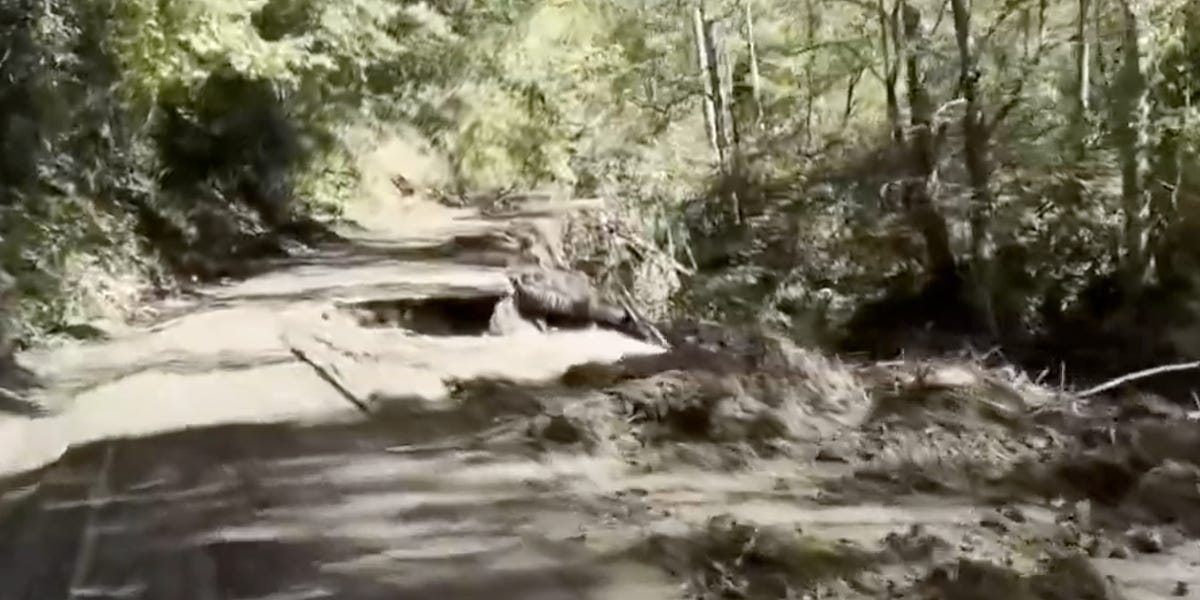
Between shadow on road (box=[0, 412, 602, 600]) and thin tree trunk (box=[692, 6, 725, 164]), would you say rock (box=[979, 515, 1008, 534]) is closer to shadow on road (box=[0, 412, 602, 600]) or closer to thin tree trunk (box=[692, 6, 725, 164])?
shadow on road (box=[0, 412, 602, 600])

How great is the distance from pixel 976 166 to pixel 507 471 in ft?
2.88

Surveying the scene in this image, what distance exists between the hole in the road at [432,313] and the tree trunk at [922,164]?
27.5 inches

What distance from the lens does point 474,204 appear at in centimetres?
217

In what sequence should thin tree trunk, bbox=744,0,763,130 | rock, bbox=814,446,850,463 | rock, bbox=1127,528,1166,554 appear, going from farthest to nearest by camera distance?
thin tree trunk, bbox=744,0,763,130 < rock, bbox=814,446,850,463 < rock, bbox=1127,528,1166,554

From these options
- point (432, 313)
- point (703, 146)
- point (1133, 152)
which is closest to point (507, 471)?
point (432, 313)

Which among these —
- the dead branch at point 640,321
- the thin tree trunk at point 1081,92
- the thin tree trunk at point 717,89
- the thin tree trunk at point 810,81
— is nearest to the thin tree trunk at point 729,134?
the thin tree trunk at point 717,89

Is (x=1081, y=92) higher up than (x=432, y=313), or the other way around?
(x=1081, y=92)

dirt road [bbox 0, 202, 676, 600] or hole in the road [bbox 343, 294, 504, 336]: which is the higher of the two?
hole in the road [bbox 343, 294, 504, 336]

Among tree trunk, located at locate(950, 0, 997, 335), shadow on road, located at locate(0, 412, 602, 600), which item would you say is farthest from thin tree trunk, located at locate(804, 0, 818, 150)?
shadow on road, located at locate(0, 412, 602, 600)

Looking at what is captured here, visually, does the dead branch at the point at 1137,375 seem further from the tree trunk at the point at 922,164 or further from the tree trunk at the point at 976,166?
the tree trunk at the point at 922,164

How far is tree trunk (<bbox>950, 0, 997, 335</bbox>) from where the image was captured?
204 centimetres

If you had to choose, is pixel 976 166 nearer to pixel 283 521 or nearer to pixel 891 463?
pixel 891 463

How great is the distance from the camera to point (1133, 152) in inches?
78.6

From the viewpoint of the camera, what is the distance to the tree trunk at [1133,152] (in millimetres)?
1993
